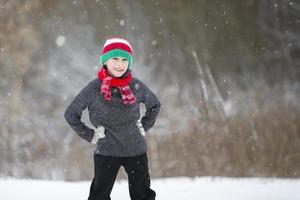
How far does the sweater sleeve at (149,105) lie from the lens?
11.7ft

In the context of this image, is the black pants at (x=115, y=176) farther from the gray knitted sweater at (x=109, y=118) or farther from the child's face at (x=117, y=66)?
the child's face at (x=117, y=66)

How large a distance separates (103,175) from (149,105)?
65 cm

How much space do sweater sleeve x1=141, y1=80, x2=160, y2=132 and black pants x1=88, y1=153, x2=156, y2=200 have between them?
27cm

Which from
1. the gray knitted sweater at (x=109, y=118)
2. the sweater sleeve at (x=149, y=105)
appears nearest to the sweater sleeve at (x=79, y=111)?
the gray knitted sweater at (x=109, y=118)

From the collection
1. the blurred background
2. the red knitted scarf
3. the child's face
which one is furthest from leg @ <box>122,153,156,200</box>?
the blurred background

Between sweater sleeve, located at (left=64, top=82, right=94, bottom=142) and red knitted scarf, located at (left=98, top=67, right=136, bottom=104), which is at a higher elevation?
red knitted scarf, located at (left=98, top=67, right=136, bottom=104)

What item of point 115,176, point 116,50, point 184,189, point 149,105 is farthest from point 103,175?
point 184,189

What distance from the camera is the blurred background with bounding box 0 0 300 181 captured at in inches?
208

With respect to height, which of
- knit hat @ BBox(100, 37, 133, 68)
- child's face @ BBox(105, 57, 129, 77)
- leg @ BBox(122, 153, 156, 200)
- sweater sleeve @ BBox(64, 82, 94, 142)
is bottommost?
leg @ BBox(122, 153, 156, 200)

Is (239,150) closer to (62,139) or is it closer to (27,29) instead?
(62,139)

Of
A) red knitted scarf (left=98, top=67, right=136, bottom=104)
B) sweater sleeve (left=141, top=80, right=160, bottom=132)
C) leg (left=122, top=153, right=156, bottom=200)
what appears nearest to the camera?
red knitted scarf (left=98, top=67, right=136, bottom=104)

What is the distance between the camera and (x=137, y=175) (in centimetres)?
349

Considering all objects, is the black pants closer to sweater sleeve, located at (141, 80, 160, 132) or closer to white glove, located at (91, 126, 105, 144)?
white glove, located at (91, 126, 105, 144)

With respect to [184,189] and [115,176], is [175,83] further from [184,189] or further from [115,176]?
[115,176]
